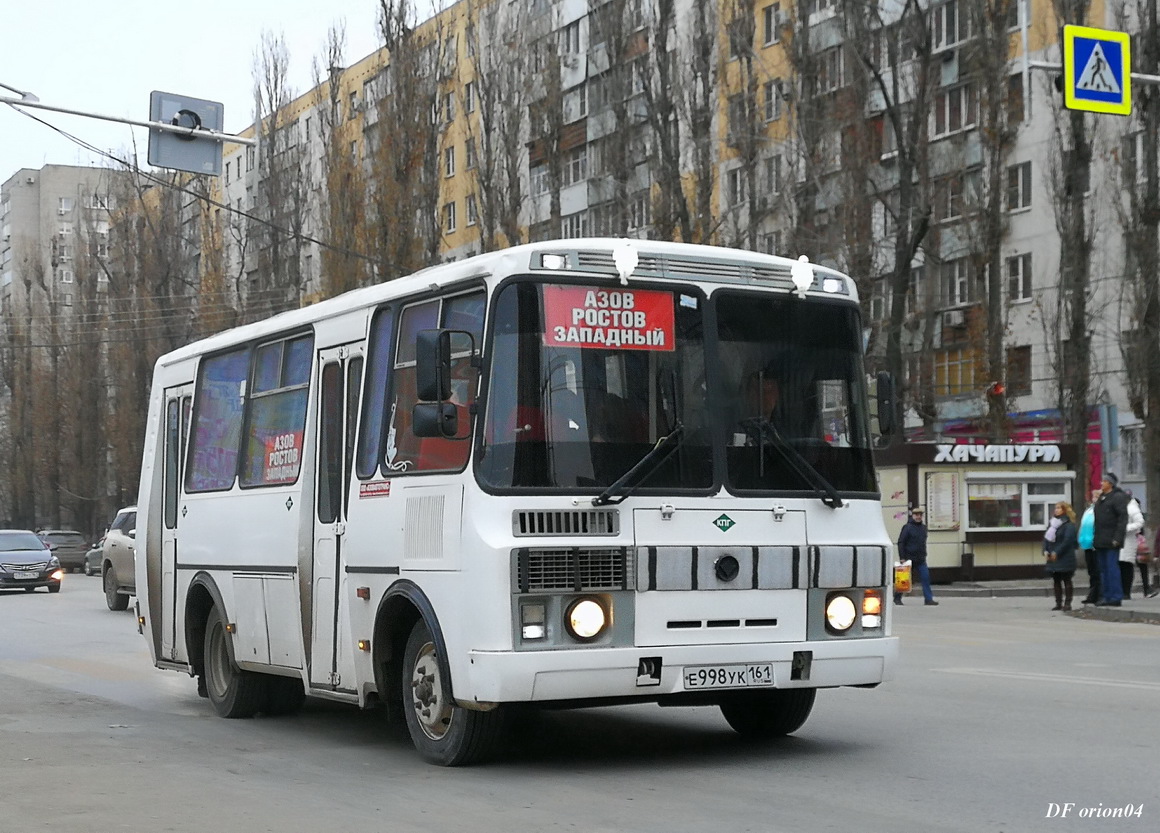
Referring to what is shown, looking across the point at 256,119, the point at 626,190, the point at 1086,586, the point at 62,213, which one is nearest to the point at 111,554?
the point at 1086,586

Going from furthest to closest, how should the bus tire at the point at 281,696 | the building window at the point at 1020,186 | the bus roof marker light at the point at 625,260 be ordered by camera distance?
the building window at the point at 1020,186
the bus tire at the point at 281,696
the bus roof marker light at the point at 625,260

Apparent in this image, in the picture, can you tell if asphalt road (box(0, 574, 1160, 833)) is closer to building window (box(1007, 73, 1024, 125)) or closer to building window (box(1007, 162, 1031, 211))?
building window (box(1007, 73, 1024, 125))

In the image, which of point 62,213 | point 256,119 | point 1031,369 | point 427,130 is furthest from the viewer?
point 62,213

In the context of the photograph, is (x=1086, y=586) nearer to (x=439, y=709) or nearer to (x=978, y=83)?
(x=978, y=83)

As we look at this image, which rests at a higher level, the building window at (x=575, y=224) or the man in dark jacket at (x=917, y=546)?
the building window at (x=575, y=224)

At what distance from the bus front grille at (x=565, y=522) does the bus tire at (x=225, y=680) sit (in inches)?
170

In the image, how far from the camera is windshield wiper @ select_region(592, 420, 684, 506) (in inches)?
360

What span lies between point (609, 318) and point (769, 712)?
271 centimetres

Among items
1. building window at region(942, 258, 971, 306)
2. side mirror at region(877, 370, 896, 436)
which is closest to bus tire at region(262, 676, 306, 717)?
side mirror at region(877, 370, 896, 436)

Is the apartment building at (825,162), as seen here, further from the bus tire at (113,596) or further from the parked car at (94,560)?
the parked car at (94,560)

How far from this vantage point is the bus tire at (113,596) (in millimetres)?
30391

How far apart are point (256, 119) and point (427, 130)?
15571 mm

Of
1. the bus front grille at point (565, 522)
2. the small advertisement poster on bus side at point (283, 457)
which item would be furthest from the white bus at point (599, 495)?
the small advertisement poster on bus side at point (283, 457)

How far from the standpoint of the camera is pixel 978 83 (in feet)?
136
